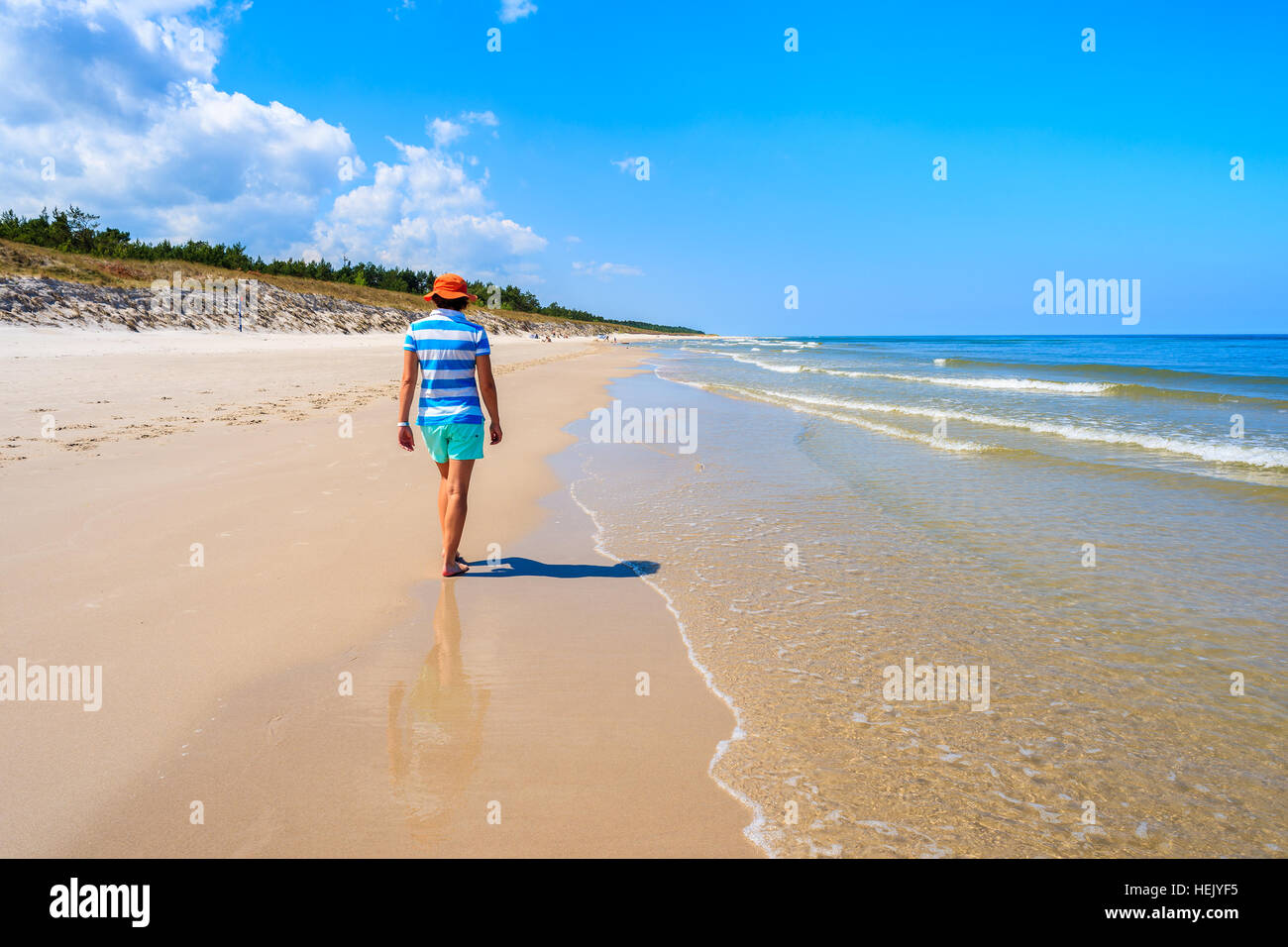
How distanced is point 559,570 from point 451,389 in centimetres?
166

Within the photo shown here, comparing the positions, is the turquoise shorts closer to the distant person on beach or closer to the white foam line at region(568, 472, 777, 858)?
the distant person on beach

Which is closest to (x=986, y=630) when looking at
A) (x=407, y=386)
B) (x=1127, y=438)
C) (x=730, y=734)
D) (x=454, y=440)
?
(x=730, y=734)

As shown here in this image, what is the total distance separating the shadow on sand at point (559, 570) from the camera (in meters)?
5.14

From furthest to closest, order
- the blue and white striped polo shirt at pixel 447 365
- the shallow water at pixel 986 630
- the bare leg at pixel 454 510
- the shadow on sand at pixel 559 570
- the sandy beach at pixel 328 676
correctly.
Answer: the shadow on sand at pixel 559 570
the bare leg at pixel 454 510
the blue and white striped polo shirt at pixel 447 365
the shallow water at pixel 986 630
the sandy beach at pixel 328 676

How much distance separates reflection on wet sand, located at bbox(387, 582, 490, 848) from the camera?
94.9 inches

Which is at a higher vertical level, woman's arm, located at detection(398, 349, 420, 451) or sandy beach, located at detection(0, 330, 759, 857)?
woman's arm, located at detection(398, 349, 420, 451)

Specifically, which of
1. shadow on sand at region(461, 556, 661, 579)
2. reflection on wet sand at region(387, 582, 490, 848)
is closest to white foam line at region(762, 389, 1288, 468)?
shadow on sand at region(461, 556, 661, 579)

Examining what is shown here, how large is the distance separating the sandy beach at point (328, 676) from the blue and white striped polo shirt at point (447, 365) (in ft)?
4.13

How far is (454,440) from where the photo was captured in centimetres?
493

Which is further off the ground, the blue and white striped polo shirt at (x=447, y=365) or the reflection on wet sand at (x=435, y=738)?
the blue and white striped polo shirt at (x=447, y=365)

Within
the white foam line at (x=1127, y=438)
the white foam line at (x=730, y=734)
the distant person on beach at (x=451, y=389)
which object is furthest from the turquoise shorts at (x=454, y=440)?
the white foam line at (x=1127, y=438)

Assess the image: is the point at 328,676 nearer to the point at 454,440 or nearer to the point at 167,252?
the point at 454,440

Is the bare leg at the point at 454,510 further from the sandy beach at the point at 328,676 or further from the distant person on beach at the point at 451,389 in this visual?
the sandy beach at the point at 328,676

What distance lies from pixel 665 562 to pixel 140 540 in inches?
165
